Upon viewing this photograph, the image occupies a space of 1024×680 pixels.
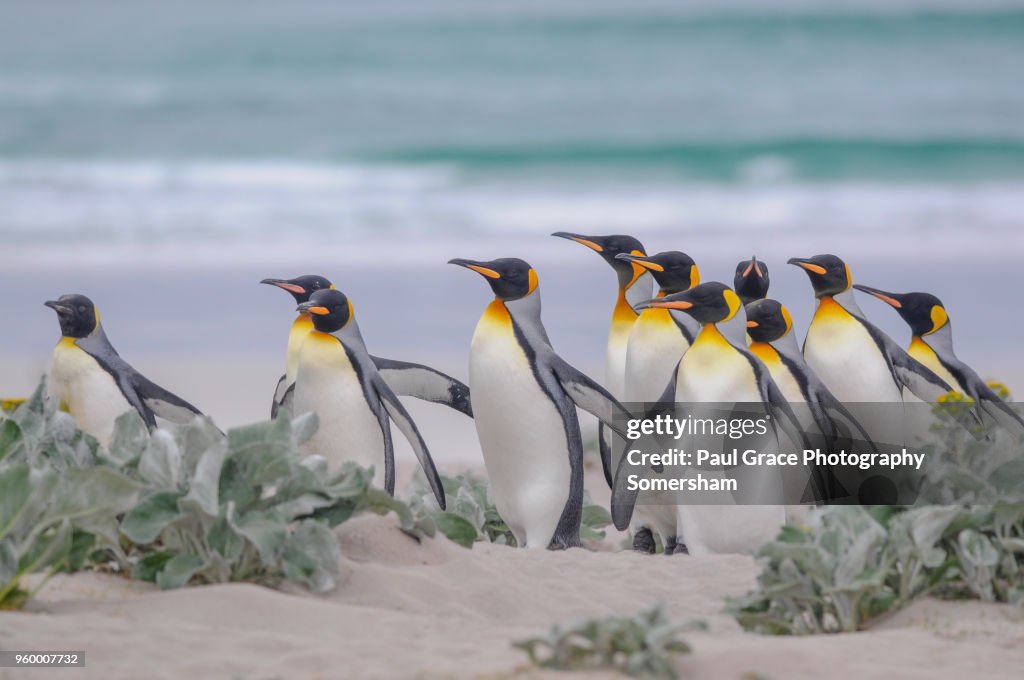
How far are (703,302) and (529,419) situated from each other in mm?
1020

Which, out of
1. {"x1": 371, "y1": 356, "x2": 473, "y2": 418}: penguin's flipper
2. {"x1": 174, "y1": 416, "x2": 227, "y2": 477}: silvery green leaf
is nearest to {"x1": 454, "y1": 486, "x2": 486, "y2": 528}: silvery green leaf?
{"x1": 371, "y1": 356, "x2": 473, "y2": 418}: penguin's flipper

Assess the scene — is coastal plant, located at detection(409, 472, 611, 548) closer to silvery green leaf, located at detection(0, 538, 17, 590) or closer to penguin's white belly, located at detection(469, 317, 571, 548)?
penguin's white belly, located at detection(469, 317, 571, 548)

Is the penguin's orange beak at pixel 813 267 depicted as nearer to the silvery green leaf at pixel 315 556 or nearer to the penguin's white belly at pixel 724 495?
the penguin's white belly at pixel 724 495

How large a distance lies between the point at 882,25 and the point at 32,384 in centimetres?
2875

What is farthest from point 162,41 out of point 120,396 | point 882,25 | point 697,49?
point 120,396

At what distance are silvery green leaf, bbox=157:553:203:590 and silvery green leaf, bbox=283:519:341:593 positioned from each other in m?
0.26

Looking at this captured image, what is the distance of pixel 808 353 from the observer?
7328 mm

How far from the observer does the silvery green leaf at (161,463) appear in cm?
398

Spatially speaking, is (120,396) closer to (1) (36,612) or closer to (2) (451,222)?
(1) (36,612)

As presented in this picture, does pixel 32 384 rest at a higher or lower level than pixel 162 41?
lower

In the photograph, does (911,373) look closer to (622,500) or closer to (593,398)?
(593,398)

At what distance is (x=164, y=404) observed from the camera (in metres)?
6.90

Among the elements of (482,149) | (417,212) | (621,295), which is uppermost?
(482,149)

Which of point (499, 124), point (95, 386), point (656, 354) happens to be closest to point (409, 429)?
point (656, 354)
